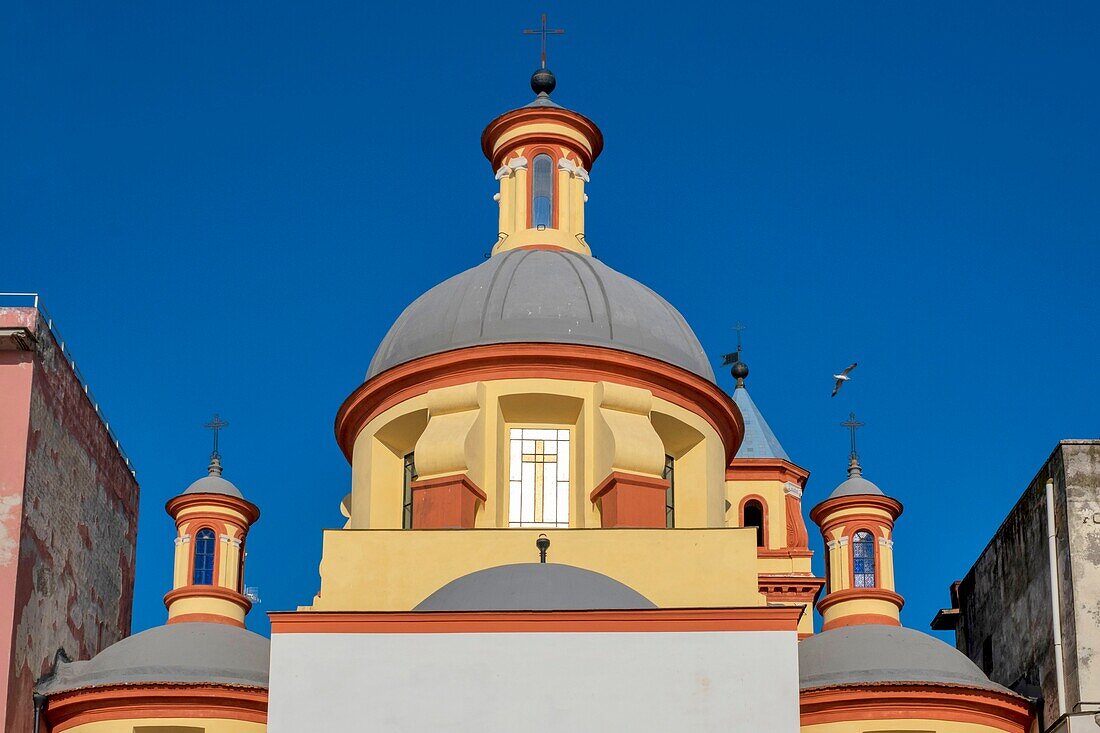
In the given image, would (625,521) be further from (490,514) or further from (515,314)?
(515,314)

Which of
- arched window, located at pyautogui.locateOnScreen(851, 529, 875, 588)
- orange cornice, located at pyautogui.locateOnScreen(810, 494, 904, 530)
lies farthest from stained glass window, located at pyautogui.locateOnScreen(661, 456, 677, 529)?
arched window, located at pyautogui.locateOnScreen(851, 529, 875, 588)

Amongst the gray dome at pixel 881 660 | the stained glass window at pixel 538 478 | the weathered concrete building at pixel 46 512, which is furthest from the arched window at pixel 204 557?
the gray dome at pixel 881 660

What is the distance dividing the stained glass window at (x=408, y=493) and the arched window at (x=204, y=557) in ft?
9.77

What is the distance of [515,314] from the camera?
31.8 m

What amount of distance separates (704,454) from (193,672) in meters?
9.03

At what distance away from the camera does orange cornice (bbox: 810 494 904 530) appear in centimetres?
3150

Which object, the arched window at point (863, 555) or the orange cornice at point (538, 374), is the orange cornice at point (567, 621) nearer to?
the arched window at point (863, 555)

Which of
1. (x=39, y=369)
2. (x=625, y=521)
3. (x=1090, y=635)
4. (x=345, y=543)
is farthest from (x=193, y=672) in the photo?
(x=1090, y=635)

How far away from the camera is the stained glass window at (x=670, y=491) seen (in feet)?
102

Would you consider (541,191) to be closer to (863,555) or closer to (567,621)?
(863,555)

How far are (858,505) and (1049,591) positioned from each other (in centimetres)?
370

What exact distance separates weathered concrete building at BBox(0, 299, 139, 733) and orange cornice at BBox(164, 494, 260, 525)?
1.39 meters

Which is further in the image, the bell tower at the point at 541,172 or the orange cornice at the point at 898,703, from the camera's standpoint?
the bell tower at the point at 541,172

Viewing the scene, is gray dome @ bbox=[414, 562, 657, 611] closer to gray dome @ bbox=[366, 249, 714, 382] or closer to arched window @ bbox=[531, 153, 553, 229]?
gray dome @ bbox=[366, 249, 714, 382]
